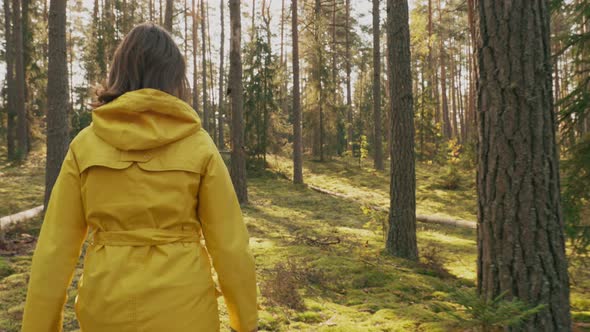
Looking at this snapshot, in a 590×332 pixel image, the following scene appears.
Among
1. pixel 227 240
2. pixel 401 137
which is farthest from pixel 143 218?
pixel 401 137

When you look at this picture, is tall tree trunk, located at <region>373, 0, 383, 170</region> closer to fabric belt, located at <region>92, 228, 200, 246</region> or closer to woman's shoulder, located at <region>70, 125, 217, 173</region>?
woman's shoulder, located at <region>70, 125, 217, 173</region>

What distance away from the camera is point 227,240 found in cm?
193

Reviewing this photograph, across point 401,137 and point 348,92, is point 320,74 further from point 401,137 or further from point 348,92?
point 401,137

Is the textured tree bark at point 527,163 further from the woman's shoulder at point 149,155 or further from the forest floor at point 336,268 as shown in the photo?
the woman's shoulder at point 149,155

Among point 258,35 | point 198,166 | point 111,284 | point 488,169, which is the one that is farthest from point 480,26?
point 258,35

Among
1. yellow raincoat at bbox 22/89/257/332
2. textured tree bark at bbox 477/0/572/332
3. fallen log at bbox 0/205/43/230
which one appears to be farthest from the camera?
fallen log at bbox 0/205/43/230

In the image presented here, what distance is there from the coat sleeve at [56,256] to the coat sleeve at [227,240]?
55 cm

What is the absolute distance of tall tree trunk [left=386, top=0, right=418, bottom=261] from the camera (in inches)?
275

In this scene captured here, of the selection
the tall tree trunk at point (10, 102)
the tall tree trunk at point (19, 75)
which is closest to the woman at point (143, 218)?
the tall tree trunk at point (19, 75)

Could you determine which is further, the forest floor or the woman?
the forest floor

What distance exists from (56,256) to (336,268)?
185 inches

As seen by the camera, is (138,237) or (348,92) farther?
(348,92)

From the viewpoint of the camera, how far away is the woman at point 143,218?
1817 millimetres

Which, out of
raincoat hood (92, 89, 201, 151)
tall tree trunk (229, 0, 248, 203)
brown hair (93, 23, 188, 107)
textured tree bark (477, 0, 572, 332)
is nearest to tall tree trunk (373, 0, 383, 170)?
tall tree trunk (229, 0, 248, 203)
